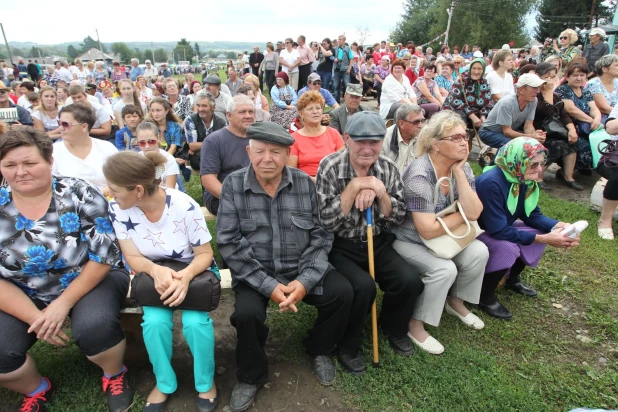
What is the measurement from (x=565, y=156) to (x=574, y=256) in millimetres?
2491

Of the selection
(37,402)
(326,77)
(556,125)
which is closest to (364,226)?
(37,402)

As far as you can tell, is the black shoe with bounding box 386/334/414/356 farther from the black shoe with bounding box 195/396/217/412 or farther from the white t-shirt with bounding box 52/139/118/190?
the white t-shirt with bounding box 52/139/118/190

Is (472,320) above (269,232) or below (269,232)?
below

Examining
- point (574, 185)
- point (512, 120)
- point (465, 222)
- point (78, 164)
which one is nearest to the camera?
point (465, 222)

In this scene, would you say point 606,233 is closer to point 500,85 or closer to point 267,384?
point 500,85

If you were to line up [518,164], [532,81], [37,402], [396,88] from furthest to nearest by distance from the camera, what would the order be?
[396,88] → [532,81] → [518,164] → [37,402]

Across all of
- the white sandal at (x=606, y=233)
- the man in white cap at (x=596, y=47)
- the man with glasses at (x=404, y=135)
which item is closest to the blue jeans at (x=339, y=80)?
the man in white cap at (x=596, y=47)

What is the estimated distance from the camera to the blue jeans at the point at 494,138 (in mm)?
5446

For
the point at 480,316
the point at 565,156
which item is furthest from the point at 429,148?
the point at 565,156

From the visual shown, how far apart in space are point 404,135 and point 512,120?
248 cm

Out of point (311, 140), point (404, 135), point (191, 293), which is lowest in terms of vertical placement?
point (191, 293)

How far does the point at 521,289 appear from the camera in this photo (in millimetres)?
3580

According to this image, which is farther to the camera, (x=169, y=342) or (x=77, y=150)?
(x=77, y=150)

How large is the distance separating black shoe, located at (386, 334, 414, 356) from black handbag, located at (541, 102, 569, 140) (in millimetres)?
4546
